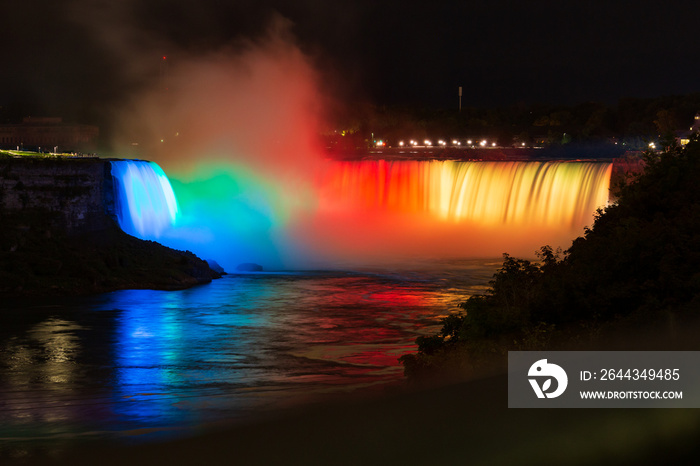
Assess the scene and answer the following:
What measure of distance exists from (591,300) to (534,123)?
355 feet

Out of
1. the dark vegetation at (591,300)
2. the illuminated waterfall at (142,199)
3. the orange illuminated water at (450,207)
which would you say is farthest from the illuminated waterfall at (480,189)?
the dark vegetation at (591,300)

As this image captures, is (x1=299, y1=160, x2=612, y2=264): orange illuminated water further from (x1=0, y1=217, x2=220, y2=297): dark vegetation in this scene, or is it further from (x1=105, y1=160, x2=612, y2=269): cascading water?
(x1=0, y1=217, x2=220, y2=297): dark vegetation

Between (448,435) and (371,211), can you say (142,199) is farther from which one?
(448,435)

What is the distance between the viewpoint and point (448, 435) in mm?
15742

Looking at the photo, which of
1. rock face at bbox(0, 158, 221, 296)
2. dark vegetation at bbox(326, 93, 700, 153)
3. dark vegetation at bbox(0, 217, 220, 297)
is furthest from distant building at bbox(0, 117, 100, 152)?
dark vegetation at bbox(0, 217, 220, 297)

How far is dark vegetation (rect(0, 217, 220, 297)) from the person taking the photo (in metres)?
37.4

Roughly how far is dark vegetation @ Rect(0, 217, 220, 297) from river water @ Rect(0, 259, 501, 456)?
3.72 feet

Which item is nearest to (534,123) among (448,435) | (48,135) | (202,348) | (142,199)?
(48,135)

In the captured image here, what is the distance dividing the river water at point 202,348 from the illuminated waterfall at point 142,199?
5128 millimetres

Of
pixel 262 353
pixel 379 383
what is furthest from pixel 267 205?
pixel 379 383

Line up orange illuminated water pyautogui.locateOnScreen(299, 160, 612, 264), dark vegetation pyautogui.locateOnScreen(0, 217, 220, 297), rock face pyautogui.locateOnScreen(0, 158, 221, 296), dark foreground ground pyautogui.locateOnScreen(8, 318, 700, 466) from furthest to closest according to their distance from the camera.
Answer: orange illuminated water pyautogui.locateOnScreen(299, 160, 612, 264) < rock face pyautogui.locateOnScreen(0, 158, 221, 296) < dark vegetation pyautogui.locateOnScreen(0, 217, 220, 297) < dark foreground ground pyautogui.locateOnScreen(8, 318, 700, 466)

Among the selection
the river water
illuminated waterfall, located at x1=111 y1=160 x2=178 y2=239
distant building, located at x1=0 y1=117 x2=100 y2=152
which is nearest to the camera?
the river water

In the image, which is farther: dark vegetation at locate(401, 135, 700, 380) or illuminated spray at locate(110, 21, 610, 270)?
illuminated spray at locate(110, 21, 610, 270)

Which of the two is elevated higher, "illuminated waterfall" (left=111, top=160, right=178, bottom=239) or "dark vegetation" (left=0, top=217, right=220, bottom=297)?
"illuminated waterfall" (left=111, top=160, right=178, bottom=239)
